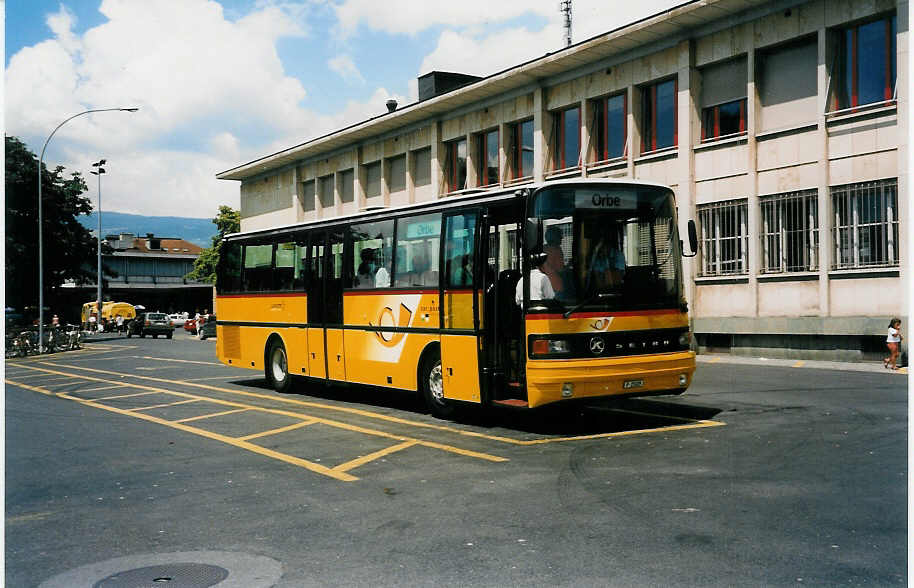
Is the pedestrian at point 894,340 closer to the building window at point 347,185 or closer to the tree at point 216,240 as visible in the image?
the building window at point 347,185

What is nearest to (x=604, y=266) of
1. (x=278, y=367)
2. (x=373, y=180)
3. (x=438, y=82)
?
(x=278, y=367)

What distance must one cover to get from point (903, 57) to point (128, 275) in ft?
312

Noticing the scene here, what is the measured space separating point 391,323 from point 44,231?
154 feet

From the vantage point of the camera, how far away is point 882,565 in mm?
5297

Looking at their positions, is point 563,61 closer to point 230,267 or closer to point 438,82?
point 438,82

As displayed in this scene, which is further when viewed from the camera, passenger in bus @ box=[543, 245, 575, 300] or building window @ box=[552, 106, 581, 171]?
building window @ box=[552, 106, 581, 171]

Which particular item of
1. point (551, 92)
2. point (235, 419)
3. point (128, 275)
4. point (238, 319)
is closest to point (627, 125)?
point (551, 92)

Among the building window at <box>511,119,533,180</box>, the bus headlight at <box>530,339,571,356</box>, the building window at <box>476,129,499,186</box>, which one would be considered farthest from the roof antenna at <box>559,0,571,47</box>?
the bus headlight at <box>530,339,571,356</box>

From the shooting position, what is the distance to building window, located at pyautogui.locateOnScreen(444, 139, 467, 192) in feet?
126

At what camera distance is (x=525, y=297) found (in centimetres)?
1077

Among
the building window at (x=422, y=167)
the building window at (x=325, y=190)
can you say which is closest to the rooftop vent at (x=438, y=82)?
the building window at (x=422, y=167)

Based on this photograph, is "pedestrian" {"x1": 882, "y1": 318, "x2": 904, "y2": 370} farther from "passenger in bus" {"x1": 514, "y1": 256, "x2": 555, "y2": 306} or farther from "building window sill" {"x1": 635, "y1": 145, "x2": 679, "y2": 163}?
"passenger in bus" {"x1": 514, "y1": 256, "x2": 555, "y2": 306}

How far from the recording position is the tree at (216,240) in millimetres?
75875

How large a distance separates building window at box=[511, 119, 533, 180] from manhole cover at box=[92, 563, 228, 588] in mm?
29780
